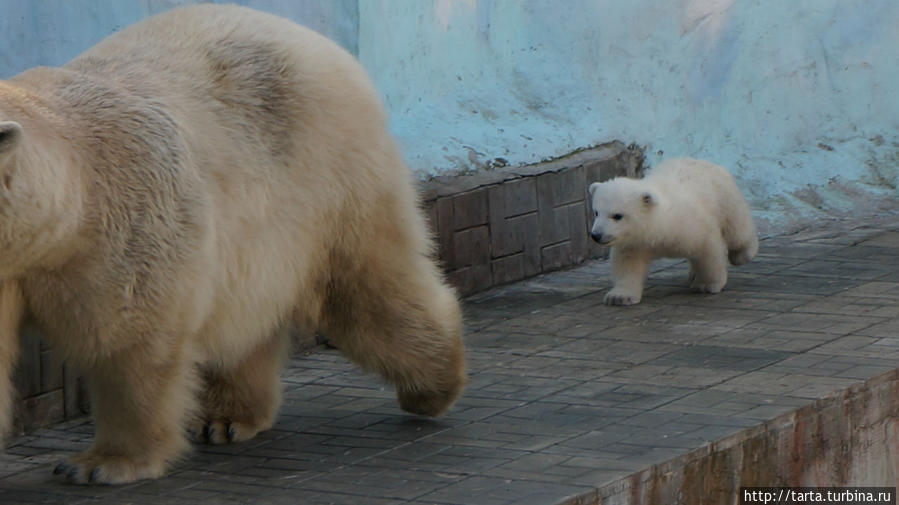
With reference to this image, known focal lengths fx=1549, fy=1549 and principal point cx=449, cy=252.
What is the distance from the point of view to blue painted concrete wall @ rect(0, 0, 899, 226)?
709 cm

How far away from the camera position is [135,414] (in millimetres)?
3828

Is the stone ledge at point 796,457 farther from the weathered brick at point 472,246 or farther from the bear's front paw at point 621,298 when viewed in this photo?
the weathered brick at point 472,246

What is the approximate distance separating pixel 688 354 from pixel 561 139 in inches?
93.5

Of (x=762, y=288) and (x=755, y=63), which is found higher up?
(x=755, y=63)

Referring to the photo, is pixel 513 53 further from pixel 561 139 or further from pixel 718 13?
pixel 718 13

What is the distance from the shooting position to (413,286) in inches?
174

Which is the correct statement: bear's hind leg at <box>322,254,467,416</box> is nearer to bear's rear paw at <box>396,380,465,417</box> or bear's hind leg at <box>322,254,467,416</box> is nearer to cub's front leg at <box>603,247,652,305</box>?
bear's rear paw at <box>396,380,465,417</box>

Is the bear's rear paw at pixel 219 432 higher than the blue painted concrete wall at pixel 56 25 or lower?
lower

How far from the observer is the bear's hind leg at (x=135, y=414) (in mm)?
3768

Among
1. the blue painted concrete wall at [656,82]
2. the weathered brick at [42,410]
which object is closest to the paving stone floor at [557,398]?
the weathered brick at [42,410]

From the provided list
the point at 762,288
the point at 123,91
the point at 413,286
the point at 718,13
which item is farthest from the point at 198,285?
the point at 718,13

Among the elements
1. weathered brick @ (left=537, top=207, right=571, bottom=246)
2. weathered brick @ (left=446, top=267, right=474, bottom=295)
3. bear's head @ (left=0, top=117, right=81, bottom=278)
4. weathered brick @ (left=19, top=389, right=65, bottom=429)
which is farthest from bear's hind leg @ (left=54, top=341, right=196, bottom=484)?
weathered brick @ (left=537, top=207, right=571, bottom=246)

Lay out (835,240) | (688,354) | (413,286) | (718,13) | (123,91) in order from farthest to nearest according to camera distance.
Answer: (718,13) < (835,240) < (688,354) < (413,286) < (123,91)

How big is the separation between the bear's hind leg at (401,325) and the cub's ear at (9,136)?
128 centimetres
